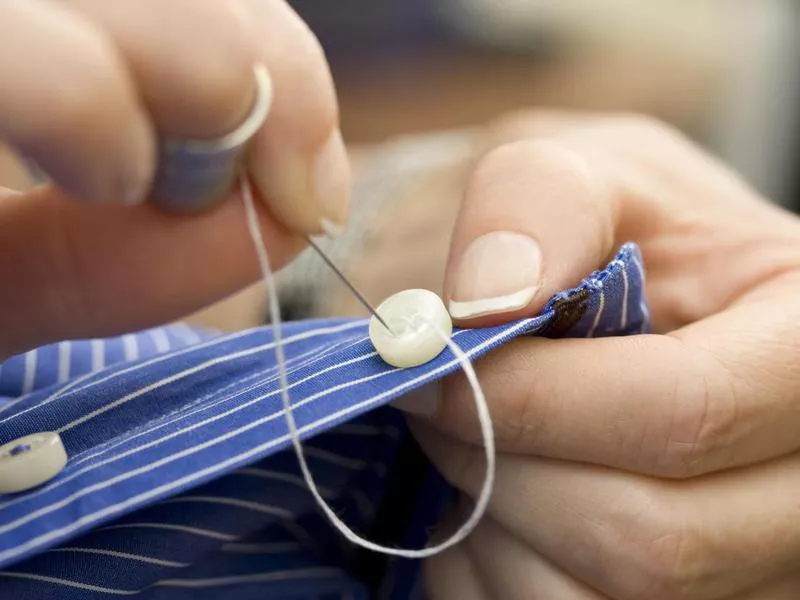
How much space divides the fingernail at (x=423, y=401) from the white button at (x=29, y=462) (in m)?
0.16

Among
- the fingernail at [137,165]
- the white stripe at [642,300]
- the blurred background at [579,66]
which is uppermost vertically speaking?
the fingernail at [137,165]

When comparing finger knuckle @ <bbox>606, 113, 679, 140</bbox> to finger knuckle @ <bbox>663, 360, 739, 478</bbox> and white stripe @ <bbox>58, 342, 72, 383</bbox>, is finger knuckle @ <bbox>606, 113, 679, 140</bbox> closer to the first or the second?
finger knuckle @ <bbox>663, 360, 739, 478</bbox>

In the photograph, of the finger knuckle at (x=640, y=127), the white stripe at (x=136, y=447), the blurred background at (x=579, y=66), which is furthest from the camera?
the blurred background at (x=579, y=66)

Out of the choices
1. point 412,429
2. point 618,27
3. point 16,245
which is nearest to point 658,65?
point 618,27

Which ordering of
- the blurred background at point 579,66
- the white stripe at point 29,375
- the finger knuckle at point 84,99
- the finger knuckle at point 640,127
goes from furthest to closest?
the blurred background at point 579,66, the finger knuckle at point 640,127, the white stripe at point 29,375, the finger knuckle at point 84,99

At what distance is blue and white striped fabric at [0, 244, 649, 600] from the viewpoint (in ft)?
1.18

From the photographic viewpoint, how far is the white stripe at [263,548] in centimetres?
46

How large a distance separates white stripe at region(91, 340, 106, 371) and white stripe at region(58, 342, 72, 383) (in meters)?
0.01

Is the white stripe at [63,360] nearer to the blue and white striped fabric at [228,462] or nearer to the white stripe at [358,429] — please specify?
the blue and white striped fabric at [228,462]

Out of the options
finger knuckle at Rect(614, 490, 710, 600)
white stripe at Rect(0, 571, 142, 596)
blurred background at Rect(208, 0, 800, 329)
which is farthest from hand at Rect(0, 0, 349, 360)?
blurred background at Rect(208, 0, 800, 329)

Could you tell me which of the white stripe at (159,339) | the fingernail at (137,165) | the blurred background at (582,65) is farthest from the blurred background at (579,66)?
the fingernail at (137,165)

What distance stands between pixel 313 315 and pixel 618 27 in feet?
3.84

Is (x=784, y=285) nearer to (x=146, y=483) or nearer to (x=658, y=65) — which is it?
(x=146, y=483)

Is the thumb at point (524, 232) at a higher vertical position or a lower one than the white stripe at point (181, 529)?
higher
